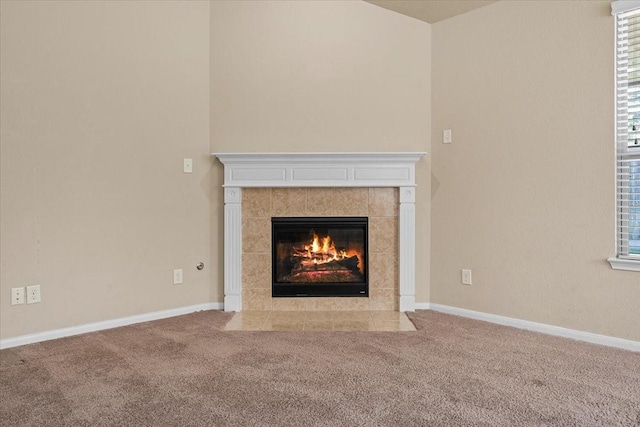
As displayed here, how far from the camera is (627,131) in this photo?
8.49ft

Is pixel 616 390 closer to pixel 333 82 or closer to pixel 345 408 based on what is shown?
pixel 345 408

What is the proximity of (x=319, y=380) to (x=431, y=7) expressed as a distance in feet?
9.81

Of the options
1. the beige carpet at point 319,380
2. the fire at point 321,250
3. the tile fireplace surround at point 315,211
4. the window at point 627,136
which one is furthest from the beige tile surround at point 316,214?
the window at point 627,136

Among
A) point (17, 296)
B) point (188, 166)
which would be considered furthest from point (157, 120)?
point (17, 296)

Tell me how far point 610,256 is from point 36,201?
3863 millimetres

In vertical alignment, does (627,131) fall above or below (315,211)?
above

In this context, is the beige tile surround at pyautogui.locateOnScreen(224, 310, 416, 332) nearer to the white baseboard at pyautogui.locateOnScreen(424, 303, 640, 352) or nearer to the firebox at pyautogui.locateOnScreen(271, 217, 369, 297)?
the firebox at pyautogui.locateOnScreen(271, 217, 369, 297)

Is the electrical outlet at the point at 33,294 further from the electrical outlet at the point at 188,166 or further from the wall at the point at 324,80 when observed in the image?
the wall at the point at 324,80

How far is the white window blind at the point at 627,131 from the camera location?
2.55 m

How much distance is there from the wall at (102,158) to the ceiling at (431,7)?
1658 millimetres

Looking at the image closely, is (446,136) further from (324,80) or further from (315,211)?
(315,211)

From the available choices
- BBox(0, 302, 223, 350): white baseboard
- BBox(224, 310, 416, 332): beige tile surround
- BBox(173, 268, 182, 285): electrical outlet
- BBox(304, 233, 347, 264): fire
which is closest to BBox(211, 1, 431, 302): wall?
BBox(224, 310, 416, 332): beige tile surround

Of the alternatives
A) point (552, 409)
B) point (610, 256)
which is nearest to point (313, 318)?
point (552, 409)

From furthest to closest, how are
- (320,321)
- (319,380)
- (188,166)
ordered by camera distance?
1. (188,166)
2. (320,321)
3. (319,380)
